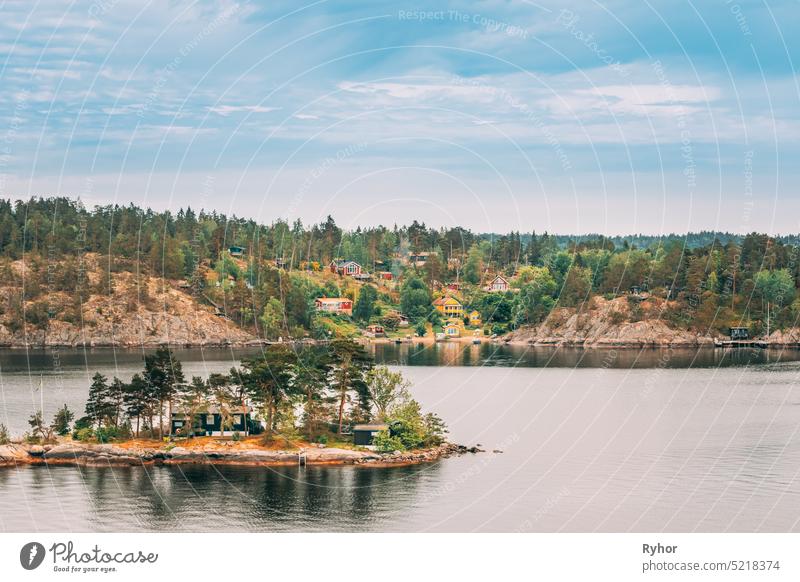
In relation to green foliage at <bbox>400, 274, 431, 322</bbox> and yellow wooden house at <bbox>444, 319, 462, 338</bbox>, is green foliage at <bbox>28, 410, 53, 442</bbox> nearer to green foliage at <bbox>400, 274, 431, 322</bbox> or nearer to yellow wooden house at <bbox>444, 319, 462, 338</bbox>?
yellow wooden house at <bbox>444, 319, 462, 338</bbox>

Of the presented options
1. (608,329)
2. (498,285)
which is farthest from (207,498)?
(498,285)

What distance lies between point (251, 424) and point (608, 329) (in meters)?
101

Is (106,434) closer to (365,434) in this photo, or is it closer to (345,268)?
(365,434)

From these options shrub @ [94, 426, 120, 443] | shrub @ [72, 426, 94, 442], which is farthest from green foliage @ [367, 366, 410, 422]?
shrub @ [72, 426, 94, 442]

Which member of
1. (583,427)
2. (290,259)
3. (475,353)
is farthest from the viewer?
(290,259)

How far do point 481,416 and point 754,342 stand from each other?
80.4 metres

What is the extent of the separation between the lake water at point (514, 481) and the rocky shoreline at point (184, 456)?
1.28 metres

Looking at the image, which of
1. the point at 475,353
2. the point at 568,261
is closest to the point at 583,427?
the point at 475,353

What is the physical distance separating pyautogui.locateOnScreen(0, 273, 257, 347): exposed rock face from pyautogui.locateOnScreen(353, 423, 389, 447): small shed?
93.3 metres

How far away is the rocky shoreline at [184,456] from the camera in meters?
60.3

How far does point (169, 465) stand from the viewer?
60.1 meters

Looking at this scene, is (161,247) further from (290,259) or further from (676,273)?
(676,273)
